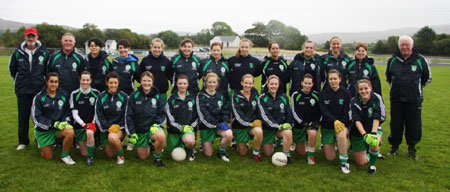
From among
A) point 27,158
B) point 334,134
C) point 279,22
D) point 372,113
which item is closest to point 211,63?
point 334,134

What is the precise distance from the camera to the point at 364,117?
4.78 metres

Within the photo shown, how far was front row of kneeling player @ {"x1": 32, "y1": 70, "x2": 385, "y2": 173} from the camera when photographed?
15.5 feet

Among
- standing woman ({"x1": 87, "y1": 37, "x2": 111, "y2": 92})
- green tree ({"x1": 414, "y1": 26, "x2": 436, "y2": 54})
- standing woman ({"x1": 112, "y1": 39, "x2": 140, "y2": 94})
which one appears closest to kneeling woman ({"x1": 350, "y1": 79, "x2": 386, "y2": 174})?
standing woman ({"x1": 112, "y1": 39, "x2": 140, "y2": 94})

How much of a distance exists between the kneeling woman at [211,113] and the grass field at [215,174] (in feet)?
0.81

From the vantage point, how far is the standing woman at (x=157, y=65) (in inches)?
223

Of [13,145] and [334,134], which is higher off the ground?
[334,134]

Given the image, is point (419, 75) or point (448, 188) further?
point (419, 75)

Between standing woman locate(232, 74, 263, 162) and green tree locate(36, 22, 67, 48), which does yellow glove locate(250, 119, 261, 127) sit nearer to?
standing woman locate(232, 74, 263, 162)

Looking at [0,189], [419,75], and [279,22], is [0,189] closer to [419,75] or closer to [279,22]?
[419,75]

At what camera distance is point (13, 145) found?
5527 mm

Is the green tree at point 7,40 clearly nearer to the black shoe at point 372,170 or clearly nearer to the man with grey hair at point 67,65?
the man with grey hair at point 67,65

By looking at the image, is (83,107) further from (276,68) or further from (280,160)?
(276,68)

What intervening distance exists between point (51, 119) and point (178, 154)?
2.05 metres

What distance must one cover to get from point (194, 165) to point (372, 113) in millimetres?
2783
